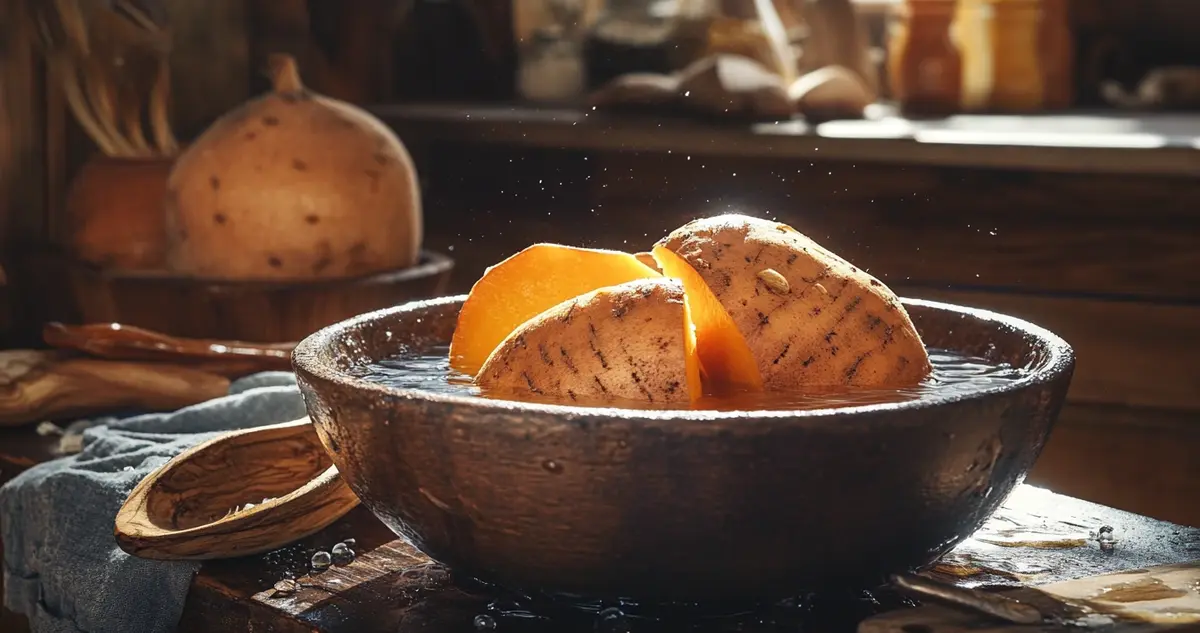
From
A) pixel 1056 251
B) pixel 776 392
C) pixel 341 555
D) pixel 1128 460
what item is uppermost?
pixel 776 392

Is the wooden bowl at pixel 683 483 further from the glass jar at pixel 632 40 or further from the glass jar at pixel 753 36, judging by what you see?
the glass jar at pixel 632 40

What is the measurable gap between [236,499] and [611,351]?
0.39m

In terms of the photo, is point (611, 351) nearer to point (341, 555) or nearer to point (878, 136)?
point (341, 555)

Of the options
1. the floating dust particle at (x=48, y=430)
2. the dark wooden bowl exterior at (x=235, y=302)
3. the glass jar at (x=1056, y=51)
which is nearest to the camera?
the floating dust particle at (x=48, y=430)

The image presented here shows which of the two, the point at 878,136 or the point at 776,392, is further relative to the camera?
the point at 878,136

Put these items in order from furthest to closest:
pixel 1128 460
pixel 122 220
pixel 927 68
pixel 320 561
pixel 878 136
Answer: pixel 927 68, pixel 878 136, pixel 1128 460, pixel 122 220, pixel 320 561

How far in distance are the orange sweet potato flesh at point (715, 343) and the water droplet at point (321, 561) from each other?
0.90ft

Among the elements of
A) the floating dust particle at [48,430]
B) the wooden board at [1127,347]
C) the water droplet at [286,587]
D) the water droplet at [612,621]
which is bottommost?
the wooden board at [1127,347]

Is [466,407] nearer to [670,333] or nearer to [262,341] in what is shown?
[670,333]

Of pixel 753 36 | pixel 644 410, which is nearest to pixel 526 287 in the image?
pixel 644 410

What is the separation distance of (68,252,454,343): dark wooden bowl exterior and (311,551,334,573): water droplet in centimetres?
85

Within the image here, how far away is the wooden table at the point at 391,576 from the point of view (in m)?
0.79

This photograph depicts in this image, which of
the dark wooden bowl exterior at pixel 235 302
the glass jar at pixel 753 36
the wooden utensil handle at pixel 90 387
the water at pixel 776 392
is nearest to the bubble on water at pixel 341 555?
the water at pixel 776 392

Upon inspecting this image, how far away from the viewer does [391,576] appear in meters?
0.85
